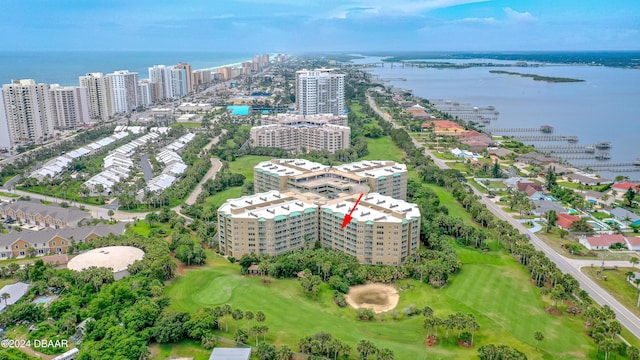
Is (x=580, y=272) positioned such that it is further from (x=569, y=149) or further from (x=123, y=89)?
(x=123, y=89)

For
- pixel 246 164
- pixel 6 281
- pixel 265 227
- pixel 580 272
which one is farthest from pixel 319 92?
pixel 6 281

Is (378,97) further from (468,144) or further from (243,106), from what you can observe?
(468,144)

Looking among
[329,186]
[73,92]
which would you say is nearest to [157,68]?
[73,92]

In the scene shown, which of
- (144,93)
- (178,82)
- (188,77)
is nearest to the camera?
(144,93)

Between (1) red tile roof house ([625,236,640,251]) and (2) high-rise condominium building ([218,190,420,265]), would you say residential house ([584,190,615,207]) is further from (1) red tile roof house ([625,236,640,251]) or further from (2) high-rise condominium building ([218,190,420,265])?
(2) high-rise condominium building ([218,190,420,265])

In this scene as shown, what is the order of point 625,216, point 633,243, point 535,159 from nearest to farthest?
1. point 633,243
2. point 625,216
3. point 535,159
